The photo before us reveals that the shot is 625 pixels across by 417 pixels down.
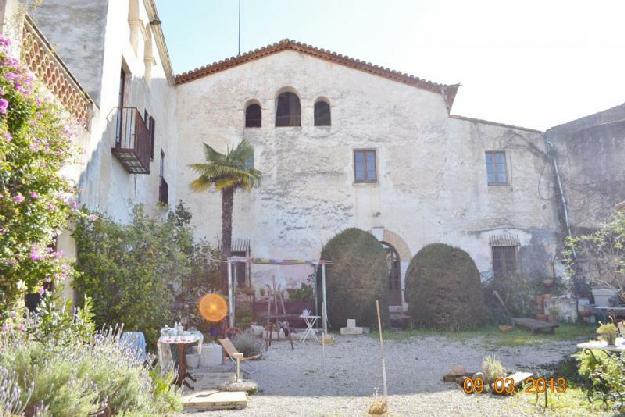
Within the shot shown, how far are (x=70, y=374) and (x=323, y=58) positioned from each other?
16.1m

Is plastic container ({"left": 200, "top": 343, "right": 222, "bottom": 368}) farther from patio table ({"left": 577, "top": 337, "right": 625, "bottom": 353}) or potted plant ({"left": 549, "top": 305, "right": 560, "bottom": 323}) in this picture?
potted plant ({"left": 549, "top": 305, "right": 560, "bottom": 323})

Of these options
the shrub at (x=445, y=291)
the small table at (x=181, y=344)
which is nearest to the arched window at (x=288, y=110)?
the shrub at (x=445, y=291)

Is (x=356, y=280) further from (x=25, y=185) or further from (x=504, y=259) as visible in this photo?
(x=25, y=185)

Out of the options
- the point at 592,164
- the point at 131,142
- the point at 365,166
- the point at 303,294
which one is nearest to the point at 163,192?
the point at 131,142

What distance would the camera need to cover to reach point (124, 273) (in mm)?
8305

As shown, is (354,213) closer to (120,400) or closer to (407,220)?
(407,220)

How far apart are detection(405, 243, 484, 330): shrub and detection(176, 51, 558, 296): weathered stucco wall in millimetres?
2753

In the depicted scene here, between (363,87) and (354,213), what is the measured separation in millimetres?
4782

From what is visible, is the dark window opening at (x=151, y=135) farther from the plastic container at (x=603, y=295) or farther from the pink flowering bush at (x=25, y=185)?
the plastic container at (x=603, y=295)

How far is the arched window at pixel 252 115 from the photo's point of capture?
60.7 feet

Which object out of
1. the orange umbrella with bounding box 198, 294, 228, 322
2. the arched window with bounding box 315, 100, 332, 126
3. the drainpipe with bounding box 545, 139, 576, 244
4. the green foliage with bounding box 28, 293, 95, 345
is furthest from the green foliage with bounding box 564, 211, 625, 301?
the green foliage with bounding box 28, 293, 95, 345

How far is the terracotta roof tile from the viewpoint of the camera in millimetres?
18359

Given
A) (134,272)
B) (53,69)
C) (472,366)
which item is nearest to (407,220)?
(472,366)

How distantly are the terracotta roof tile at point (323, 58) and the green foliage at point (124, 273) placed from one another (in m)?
10.6
